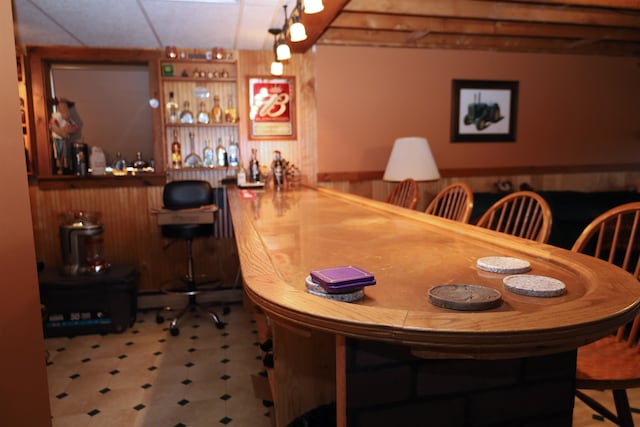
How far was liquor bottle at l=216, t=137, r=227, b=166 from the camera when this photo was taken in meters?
4.37

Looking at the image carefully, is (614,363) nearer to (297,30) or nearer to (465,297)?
(465,297)

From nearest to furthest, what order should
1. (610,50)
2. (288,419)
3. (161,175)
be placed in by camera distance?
(288,419), (161,175), (610,50)

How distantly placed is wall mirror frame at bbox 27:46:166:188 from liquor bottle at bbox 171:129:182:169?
9 centimetres

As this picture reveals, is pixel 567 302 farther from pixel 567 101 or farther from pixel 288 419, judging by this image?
pixel 567 101

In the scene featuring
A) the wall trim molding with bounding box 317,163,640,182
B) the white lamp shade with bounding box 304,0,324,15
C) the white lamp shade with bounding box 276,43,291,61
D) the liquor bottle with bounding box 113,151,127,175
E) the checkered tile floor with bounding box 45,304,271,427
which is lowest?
the checkered tile floor with bounding box 45,304,271,427

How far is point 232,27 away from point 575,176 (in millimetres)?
4161

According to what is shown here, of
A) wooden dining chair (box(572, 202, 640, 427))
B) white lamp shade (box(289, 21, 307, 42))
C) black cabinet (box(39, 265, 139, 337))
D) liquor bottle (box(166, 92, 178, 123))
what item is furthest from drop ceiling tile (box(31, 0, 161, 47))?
wooden dining chair (box(572, 202, 640, 427))

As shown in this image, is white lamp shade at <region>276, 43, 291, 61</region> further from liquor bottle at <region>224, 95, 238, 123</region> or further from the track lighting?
liquor bottle at <region>224, 95, 238, 123</region>

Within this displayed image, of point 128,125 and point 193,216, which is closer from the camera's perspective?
point 193,216

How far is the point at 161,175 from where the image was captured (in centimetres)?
427

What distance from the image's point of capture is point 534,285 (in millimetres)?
1011

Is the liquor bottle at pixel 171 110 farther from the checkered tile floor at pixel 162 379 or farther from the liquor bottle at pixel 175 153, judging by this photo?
the checkered tile floor at pixel 162 379

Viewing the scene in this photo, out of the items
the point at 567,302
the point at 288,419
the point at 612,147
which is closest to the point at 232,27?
the point at 288,419

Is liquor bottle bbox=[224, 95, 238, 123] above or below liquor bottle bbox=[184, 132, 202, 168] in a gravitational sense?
above
